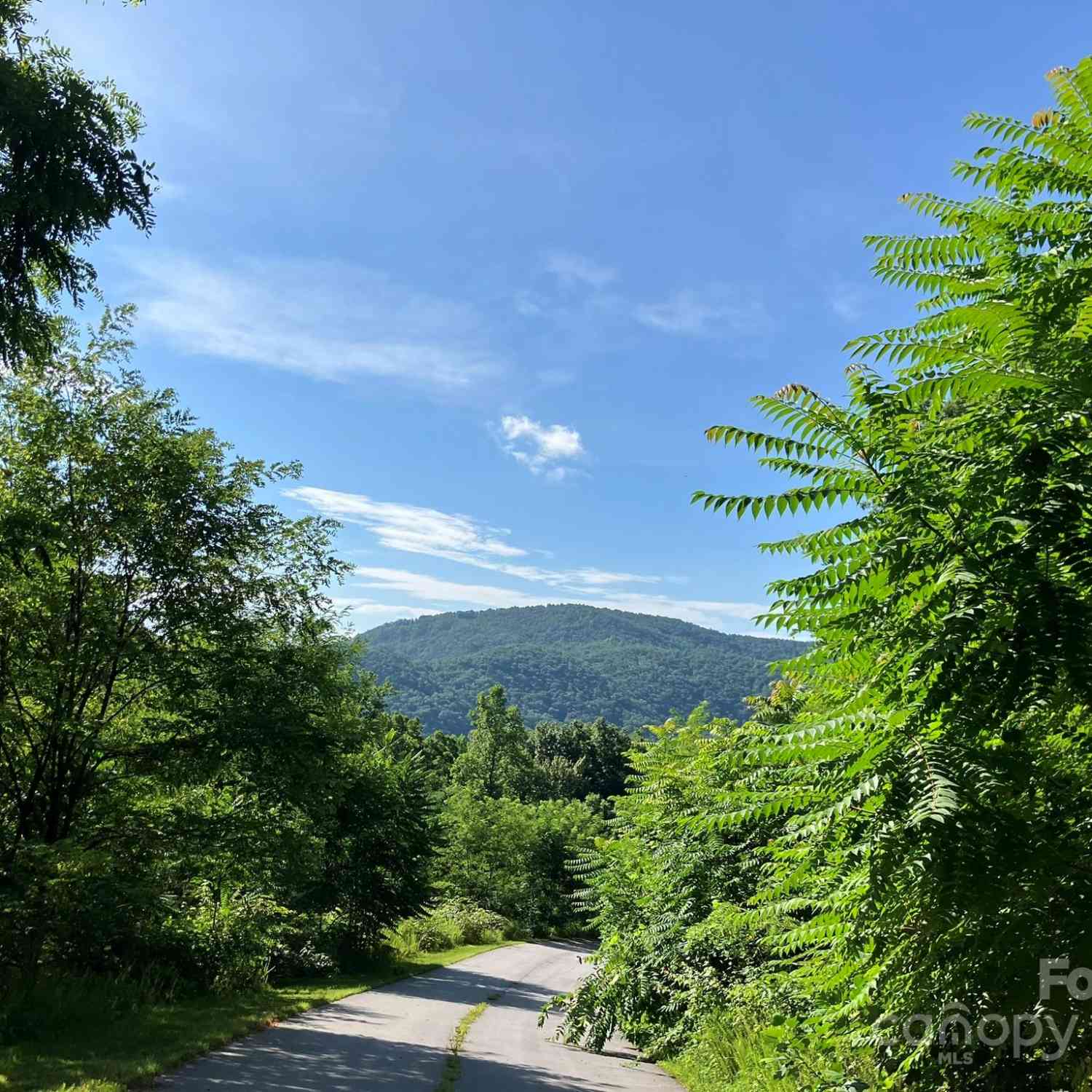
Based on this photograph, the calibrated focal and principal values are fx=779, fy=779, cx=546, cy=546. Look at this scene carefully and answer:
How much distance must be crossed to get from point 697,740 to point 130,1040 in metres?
9.82

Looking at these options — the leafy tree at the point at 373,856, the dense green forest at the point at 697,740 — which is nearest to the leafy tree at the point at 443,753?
the leafy tree at the point at 373,856

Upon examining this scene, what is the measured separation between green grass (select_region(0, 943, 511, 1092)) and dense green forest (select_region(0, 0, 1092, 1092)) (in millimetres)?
122

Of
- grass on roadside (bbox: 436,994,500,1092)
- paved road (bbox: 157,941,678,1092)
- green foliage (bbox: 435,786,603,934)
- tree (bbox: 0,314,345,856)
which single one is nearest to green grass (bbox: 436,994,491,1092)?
grass on roadside (bbox: 436,994,500,1092)

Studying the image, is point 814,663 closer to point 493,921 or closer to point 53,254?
point 53,254

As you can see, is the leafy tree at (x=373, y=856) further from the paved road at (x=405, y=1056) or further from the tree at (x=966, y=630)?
the tree at (x=966, y=630)

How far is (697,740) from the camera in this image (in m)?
14.4

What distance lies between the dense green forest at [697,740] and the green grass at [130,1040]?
122 mm

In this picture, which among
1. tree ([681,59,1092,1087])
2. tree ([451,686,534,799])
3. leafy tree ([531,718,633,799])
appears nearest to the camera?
tree ([681,59,1092,1087])

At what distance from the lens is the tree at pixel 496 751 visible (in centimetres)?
7269

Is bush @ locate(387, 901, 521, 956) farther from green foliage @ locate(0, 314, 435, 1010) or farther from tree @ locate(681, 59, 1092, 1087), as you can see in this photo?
tree @ locate(681, 59, 1092, 1087)

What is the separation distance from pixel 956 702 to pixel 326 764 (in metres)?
13.1

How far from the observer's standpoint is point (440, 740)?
291 feet

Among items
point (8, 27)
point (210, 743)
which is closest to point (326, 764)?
point (210, 743)

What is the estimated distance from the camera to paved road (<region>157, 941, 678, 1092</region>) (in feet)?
31.4
